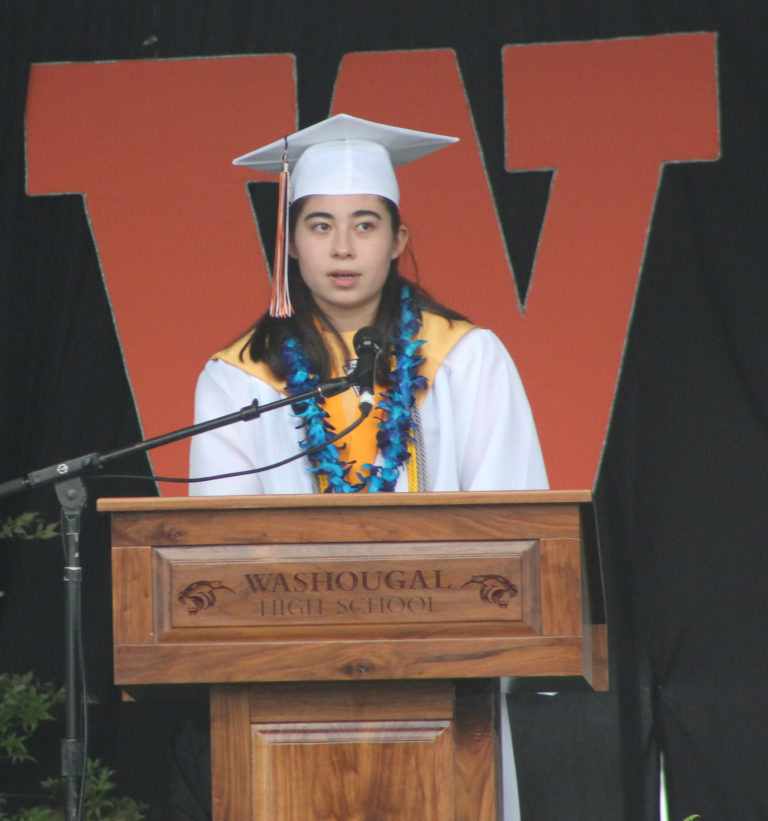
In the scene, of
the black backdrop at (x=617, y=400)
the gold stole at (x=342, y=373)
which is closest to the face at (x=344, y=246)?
the gold stole at (x=342, y=373)

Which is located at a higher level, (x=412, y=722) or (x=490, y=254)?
(x=490, y=254)

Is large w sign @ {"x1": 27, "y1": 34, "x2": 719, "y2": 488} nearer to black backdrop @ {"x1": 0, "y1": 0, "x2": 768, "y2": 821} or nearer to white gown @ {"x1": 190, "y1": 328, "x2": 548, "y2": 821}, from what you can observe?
A: black backdrop @ {"x1": 0, "y1": 0, "x2": 768, "y2": 821}

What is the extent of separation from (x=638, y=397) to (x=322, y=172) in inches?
53.3

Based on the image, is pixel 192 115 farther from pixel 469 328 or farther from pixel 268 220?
Answer: pixel 469 328

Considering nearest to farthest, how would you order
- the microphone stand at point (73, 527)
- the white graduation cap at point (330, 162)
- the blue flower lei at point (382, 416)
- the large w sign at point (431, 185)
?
1. the microphone stand at point (73, 527)
2. the blue flower lei at point (382, 416)
3. the white graduation cap at point (330, 162)
4. the large w sign at point (431, 185)

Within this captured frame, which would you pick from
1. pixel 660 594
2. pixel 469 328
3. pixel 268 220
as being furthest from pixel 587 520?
pixel 268 220

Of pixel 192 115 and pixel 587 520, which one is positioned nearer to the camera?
pixel 587 520

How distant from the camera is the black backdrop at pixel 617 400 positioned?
412 centimetres

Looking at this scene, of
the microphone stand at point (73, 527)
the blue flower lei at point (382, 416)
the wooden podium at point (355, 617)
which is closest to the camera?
the wooden podium at point (355, 617)

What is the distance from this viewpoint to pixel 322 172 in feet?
10.9

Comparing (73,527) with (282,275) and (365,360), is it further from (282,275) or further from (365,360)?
(282,275)

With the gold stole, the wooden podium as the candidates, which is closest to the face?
the gold stole

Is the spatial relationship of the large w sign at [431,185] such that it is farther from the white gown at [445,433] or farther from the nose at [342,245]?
the nose at [342,245]

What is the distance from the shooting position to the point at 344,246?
330cm
